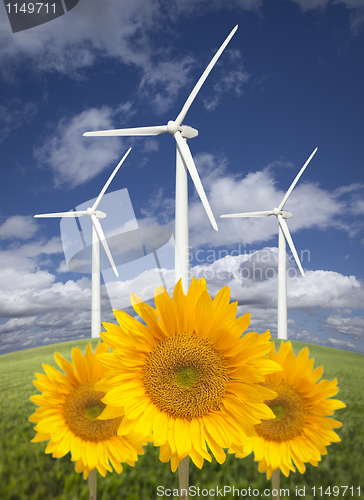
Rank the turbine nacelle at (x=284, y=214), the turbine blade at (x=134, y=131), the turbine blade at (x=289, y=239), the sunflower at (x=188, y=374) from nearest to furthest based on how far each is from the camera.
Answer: the sunflower at (x=188, y=374) → the turbine blade at (x=134, y=131) → the turbine blade at (x=289, y=239) → the turbine nacelle at (x=284, y=214)

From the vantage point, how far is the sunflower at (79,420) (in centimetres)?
165

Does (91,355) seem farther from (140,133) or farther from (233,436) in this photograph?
(140,133)

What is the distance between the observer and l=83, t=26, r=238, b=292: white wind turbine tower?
14.5 metres

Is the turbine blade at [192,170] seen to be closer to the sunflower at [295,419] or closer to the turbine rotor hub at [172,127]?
the turbine rotor hub at [172,127]

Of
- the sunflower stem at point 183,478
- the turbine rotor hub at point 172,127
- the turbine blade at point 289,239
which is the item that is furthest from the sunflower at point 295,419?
the turbine blade at point 289,239

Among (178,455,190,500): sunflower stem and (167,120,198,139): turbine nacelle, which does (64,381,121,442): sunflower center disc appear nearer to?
(178,455,190,500): sunflower stem

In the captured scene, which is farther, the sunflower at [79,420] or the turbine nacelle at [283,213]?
the turbine nacelle at [283,213]

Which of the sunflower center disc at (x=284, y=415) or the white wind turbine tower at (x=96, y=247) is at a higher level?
the white wind turbine tower at (x=96, y=247)

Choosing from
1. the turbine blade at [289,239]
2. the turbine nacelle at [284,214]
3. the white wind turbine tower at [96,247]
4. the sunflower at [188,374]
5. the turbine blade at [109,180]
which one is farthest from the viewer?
the turbine nacelle at [284,214]

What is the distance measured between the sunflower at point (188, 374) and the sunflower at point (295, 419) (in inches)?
14.7

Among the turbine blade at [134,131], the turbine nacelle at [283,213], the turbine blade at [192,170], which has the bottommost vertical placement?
the turbine blade at [192,170]

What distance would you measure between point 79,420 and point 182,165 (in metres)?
16.7

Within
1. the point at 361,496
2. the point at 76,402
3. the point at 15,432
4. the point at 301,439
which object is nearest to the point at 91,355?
the point at 76,402

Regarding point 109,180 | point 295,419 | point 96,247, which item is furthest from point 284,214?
point 295,419
